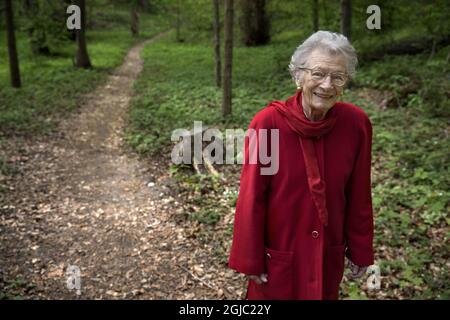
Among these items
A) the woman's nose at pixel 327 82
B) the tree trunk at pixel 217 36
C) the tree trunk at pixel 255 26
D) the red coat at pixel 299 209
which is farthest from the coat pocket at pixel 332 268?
the tree trunk at pixel 255 26

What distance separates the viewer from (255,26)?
27266 mm

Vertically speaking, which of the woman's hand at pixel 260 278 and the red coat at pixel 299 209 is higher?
the red coat at pixel 299 209

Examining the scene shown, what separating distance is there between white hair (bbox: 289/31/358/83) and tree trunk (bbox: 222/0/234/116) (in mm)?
9058

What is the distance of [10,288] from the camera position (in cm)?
517

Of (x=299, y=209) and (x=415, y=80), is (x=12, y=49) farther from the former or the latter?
(x=299, y=209)

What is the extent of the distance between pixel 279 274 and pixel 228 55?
31.0 ft

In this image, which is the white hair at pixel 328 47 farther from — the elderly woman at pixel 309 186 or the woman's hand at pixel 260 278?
→ the woman's hand at pixel 260 278

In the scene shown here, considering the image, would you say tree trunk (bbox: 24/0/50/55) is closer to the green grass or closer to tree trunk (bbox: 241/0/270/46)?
the green grass

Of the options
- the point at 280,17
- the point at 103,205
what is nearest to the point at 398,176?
the point at 103,205

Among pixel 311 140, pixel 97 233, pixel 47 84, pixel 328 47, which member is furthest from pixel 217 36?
pixel 311 140

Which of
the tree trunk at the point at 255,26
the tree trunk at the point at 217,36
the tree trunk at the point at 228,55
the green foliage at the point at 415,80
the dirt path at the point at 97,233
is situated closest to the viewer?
the dirt path at the point at 97,233

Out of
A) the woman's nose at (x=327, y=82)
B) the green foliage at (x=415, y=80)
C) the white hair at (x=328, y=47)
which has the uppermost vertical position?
the white hair at (x=328, y=47)

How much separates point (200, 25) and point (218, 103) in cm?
1382

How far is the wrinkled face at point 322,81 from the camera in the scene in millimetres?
2607
